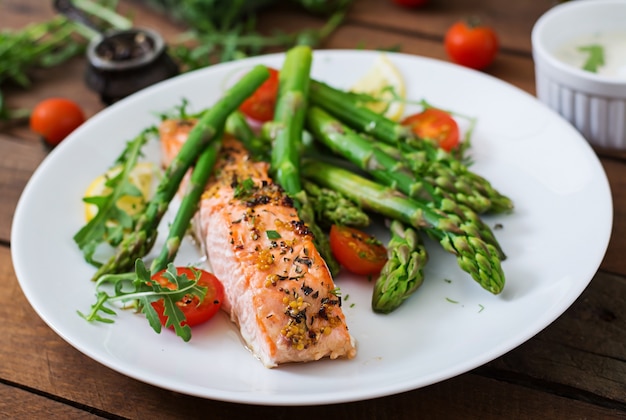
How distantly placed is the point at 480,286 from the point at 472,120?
143 centimetres

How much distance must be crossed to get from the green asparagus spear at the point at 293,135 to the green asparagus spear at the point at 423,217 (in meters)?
0.20

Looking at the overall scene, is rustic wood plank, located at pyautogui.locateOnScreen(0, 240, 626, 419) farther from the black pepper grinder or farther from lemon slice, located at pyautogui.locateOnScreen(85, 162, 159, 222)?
the black pepper grinder

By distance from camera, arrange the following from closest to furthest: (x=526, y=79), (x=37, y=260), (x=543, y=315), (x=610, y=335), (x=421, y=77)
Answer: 1. (x=543, y=315)
2. (x=610, y=335)
3. (x=37, y=260)
4. (x=421, y=77)
5. (x=526, y=79)

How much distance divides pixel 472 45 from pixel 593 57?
881 mm

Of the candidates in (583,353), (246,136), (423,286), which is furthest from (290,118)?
(583,353)

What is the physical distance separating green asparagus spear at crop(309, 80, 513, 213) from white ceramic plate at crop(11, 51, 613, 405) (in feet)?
0.53

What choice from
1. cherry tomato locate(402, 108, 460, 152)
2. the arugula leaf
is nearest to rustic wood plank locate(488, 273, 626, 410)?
cherry tomato locate(402, 108, 460, 152)

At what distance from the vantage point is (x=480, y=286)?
3635mm

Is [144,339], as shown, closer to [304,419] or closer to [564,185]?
[304,419]

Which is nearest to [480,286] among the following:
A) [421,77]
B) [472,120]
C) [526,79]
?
[472,120]

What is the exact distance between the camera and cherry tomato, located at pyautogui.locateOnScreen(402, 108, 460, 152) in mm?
4523

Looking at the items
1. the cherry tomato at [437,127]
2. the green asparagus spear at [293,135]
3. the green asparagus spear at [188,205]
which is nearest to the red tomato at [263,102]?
the green asparagus spear at [293,135]

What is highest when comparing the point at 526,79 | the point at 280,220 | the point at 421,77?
the point at 280,220

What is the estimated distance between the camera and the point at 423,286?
3.70 meters
